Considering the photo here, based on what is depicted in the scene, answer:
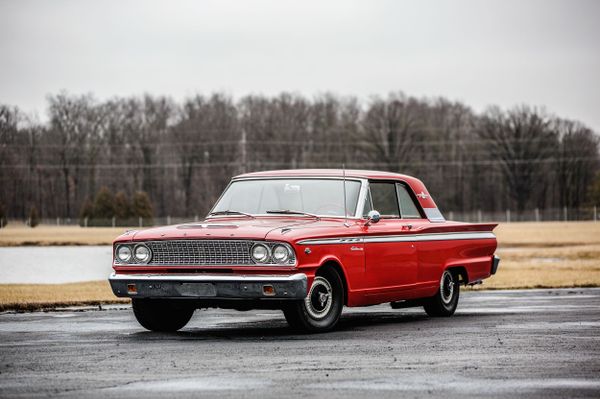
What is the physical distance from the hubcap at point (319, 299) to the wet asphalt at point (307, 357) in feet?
0.96

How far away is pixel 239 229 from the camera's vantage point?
1150 centimetres

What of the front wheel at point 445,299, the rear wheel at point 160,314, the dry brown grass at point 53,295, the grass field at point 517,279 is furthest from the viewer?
the grass field at point 517,279

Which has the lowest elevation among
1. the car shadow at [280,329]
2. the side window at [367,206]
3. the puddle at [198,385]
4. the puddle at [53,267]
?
the puddle at [53,267]

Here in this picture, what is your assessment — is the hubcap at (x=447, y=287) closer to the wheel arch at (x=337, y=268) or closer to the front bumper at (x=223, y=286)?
the wheel arch at (x=337, y=268)

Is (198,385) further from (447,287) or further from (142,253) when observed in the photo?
(447,287)

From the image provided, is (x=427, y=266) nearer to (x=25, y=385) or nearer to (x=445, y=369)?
(x=445, y=369)

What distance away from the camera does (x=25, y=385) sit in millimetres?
7812

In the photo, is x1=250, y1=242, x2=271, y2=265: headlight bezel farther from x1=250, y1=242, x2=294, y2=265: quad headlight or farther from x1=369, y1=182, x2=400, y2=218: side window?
x1=369, y1=182, x2=400, y2=218: side window

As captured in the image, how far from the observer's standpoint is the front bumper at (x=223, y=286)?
11031 millimetres

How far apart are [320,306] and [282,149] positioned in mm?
87118

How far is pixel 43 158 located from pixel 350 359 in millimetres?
83335

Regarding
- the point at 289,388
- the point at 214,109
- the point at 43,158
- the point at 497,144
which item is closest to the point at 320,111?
the point at 214,109

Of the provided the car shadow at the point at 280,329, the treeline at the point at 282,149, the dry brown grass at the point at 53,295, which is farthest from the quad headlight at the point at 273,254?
the treeline at the point at 282,149

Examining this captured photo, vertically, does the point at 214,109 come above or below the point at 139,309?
Answer: above
